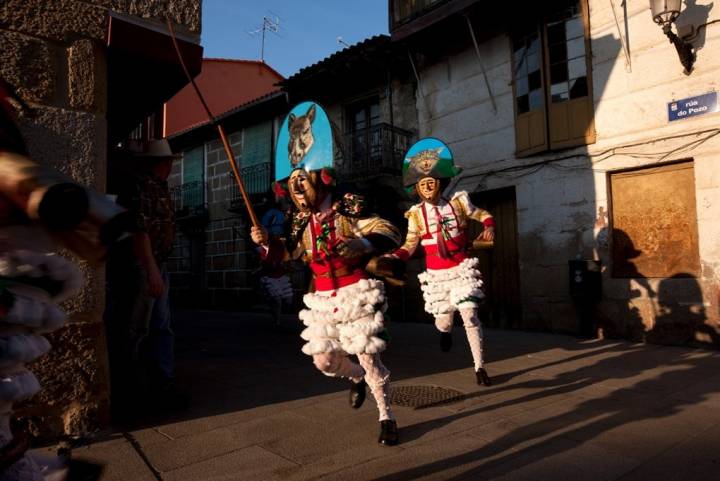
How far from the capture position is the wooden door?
952 cm

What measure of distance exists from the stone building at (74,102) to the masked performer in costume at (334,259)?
125cm

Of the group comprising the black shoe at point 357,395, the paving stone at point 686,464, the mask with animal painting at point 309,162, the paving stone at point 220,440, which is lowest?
the paving stone at point 686,464

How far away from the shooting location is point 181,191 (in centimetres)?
1862

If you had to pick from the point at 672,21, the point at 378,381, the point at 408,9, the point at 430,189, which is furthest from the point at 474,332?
the point at 408,9

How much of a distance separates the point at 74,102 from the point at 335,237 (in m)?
1.90

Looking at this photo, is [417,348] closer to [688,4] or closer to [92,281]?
[92,281]

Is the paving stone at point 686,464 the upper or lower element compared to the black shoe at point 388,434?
lower

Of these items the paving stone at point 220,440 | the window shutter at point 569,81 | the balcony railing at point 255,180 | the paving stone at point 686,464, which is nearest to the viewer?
the paving stone at point 686,464

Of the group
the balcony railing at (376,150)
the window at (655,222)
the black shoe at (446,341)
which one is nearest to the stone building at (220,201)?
the balcony railing at (376,150)

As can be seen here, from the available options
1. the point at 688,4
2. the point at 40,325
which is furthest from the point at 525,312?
the point at 40,325

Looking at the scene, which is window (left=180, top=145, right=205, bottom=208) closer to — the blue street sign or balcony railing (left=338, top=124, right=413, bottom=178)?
balcony railing (left=338, top=124, right=413, bottom=178)

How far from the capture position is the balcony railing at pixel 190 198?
17734 millimetres

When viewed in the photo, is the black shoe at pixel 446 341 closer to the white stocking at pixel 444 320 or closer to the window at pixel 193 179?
the white stocking at pixel 444 320

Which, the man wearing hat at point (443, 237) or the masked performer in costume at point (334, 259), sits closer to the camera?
the masked performer in costume at point (334, 259)
